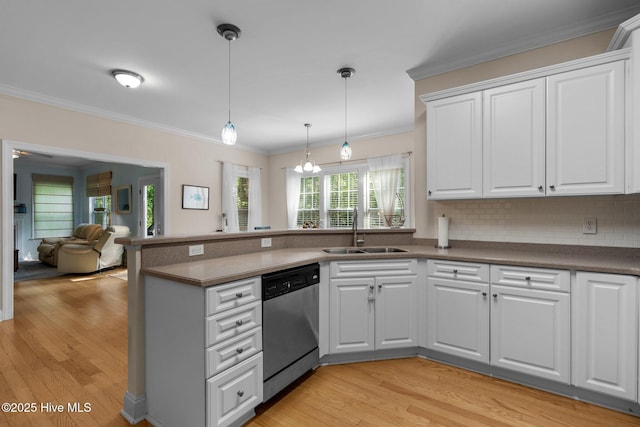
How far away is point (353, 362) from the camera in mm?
2398

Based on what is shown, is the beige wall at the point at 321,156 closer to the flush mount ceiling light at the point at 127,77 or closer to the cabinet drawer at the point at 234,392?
the flush mount ceiling light at the point at 127,77

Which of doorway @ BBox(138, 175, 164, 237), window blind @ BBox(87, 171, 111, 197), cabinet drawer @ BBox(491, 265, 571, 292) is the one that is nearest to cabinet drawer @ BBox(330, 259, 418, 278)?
cabinet drawer @ BBox(491, 265, 571, 292)

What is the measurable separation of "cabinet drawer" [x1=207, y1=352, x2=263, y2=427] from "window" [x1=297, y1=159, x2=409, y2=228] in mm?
3799

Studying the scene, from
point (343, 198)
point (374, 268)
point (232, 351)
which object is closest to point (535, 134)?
point (374, 268)

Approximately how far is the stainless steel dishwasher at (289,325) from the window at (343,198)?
10.5 ft

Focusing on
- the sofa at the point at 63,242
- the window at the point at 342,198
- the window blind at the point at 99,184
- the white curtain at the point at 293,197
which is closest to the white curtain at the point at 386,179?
the window at the point at 342,198

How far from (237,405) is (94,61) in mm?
3291

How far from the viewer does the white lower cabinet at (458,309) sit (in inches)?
85.0

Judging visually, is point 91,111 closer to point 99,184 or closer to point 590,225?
point 99,184

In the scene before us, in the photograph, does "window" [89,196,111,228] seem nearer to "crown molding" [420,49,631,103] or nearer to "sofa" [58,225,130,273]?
"sofa" [58,225,130,273]

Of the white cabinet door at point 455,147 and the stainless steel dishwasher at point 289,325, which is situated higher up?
the white cabinet door at point 455,147

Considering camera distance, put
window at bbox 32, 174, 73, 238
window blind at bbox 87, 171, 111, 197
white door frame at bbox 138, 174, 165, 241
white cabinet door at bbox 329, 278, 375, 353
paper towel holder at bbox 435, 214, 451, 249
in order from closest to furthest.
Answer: white cabinet door at bbox 329, 278, 375, 353
paper towel holder at bbox 435, 214, 451, 249
white door frame at bbox 138, 174, 165, 241
window blind at bbox 87, 171, 111, 197
window at bbox 32, 174, 73, 238

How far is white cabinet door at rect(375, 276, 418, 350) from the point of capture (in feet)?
7.86

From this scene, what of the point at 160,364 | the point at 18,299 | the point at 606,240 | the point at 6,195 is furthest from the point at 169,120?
the point at 606,240
